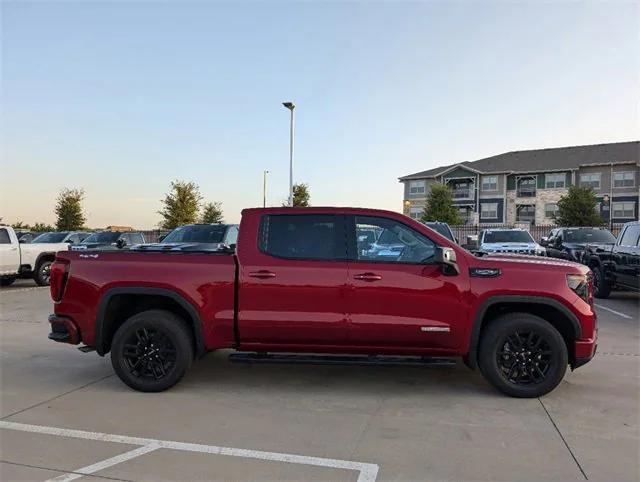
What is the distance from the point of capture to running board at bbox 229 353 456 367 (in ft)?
16.6

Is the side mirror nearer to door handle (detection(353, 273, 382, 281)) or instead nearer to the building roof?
door handle (detection(353, 273, 382, 281))

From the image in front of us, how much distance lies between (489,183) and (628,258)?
4311 cm

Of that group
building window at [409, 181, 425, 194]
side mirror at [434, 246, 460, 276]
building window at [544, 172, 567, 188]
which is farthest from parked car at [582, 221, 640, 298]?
building window at [409, 181, 425, 194]

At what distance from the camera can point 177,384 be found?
5.45 m

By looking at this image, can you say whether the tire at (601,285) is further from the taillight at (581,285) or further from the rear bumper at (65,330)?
the rear bumper at (65,330)

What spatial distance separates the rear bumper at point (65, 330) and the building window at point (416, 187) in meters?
50.8

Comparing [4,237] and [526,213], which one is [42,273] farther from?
[526,213]

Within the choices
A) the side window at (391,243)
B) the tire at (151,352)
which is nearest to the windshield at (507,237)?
the side window at (391,243)

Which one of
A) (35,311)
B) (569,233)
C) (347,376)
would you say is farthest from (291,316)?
(569,233)

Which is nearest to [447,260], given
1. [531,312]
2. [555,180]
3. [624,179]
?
[531,312]

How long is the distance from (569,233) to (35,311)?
15137 millimetres

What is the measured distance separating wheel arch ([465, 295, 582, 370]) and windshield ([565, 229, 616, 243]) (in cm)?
1252

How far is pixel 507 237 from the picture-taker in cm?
1734

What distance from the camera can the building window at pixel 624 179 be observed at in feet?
147
